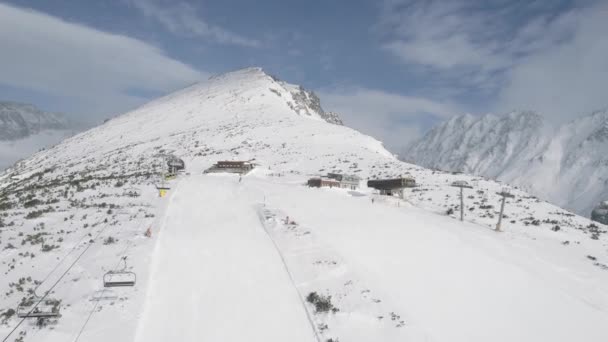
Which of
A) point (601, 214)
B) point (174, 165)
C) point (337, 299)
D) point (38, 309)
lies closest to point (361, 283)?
point (337, 299)

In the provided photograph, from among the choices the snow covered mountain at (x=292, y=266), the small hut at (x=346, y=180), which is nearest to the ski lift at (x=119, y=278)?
the snow covered mountain at (x=292, y=266)

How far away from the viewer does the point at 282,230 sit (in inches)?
1127

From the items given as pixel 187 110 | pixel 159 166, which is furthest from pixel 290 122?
pixel 159 166

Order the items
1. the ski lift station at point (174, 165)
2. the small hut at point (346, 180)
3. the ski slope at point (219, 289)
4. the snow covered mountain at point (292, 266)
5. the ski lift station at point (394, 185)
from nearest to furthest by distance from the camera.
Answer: the ski slope at point (219, 289), the snow covered mountain at point (292, 266), the ski lift station at point (394, 185), the small hut at point (346, 180), the ski lift station at point (174, 165)

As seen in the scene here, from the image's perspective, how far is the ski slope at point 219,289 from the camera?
16141 mm

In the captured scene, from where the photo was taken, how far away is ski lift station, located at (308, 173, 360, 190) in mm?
53000

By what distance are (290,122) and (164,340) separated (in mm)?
105100

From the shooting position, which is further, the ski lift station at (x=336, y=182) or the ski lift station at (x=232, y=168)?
the ski lift station at (x=232, y=168)

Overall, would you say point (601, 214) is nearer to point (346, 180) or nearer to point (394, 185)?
point (394, 185)

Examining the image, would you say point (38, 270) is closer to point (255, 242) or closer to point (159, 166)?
point (255, 242)

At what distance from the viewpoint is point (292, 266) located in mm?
22438

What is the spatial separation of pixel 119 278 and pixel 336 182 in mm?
37194

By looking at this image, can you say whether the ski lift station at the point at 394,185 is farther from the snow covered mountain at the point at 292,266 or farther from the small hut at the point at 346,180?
the small hut at the point at 346,180

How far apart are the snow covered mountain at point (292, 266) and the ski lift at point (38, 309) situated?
0.18m
